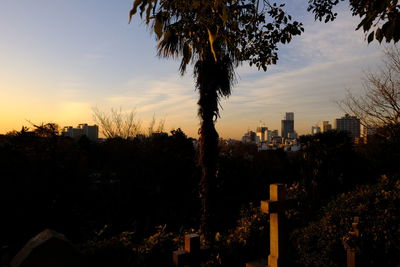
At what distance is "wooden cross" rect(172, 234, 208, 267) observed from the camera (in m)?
3.98

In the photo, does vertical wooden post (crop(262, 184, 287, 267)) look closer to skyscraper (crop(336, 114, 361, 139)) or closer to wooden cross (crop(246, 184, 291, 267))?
wooden cross (crop(246, 184, 291, 267))

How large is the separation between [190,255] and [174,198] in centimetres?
702

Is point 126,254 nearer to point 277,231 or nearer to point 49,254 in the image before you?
point 49,254

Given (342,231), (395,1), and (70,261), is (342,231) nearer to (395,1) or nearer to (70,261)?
(395,1)

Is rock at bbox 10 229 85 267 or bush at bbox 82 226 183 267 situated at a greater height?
rock at bbox 10 229 85 267

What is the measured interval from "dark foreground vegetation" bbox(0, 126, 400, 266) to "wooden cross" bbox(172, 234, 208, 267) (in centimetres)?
96

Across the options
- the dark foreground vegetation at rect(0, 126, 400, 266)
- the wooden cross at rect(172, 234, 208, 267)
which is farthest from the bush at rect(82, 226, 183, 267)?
the wooden cross at rect(172, 234, 208, 267)

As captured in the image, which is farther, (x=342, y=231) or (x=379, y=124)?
(x=379, y=124)

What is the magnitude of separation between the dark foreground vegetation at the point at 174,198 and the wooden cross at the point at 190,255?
0.96m

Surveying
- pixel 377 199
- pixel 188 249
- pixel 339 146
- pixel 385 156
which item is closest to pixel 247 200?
pixel 339 146

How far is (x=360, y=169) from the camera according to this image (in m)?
8.41

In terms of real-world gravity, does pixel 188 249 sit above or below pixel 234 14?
below

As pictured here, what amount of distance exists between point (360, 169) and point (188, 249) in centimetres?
687

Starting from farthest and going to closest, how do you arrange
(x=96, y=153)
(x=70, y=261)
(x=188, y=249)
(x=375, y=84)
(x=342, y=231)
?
(x=96, y=153)
(x=375, y=84)
(x=342, y=231)
(x=188, y=249)
(x=70, y=261)
